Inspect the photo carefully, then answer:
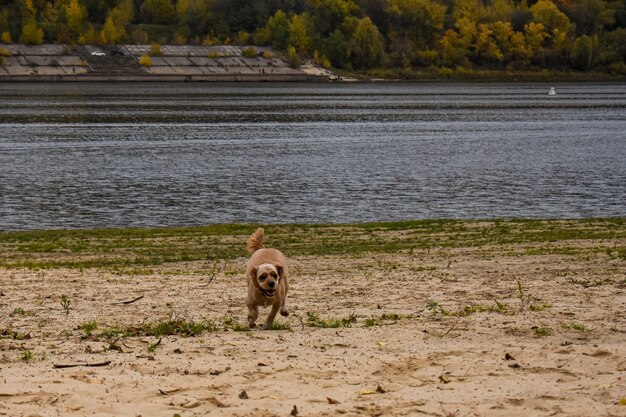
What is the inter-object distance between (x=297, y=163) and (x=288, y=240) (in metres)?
36.4

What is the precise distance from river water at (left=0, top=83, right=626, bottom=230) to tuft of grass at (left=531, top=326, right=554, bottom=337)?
27.2m

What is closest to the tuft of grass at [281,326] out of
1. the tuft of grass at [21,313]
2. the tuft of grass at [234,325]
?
the tuft of grass at [234,325]

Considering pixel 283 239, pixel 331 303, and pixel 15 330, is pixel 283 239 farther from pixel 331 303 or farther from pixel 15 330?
pixel 15 330

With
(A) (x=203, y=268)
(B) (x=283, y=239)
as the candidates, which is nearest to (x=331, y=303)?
(A) (x=203, y=268)

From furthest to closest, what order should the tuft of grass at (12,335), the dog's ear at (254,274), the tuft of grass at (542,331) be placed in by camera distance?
the dog's ear at (254,274) → the tuft of grass at (542,331) → the tuft of grass at (12,335)

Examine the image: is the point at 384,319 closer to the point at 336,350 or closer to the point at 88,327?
the point at 336,350

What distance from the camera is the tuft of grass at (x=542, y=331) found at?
43.3 ft

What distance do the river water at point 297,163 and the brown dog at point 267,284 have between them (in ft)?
84.2

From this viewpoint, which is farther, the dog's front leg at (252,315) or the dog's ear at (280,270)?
the dog's front leg at (252,315)

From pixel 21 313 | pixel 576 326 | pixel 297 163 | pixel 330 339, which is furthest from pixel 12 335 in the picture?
pixel 297 163

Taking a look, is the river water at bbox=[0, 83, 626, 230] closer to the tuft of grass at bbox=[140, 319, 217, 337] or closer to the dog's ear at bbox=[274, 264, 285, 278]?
the tuft of grass at bbox=[140, 319, 217, 337]

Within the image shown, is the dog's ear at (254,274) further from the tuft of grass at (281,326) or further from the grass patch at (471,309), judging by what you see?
the grass patch at (471,309)

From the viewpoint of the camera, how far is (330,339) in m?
13.2

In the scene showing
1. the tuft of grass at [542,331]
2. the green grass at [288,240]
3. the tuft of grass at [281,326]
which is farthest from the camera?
the green grass at [288,240]
